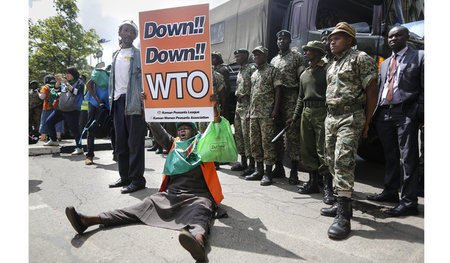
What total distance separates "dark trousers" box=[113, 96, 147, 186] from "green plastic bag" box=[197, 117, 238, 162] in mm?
1375

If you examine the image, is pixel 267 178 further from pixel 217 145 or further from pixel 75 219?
pixel 75 219

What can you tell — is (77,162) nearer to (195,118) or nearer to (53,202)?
(53,202)

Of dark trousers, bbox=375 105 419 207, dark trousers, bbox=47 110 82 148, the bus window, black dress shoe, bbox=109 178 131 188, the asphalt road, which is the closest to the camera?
the asphalt road

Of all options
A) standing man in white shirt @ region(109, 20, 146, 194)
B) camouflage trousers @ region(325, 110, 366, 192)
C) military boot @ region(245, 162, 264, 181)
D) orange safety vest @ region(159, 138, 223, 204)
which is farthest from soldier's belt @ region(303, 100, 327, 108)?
standing man in white shirt @ region(109, 20, 146, 194)

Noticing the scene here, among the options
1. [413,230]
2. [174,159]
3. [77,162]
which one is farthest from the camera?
[77,162]

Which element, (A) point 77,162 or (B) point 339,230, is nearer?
(B) point 339,230

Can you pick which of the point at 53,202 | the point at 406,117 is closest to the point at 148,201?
the point at 53,202

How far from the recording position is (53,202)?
3414mm

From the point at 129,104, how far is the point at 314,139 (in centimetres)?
247

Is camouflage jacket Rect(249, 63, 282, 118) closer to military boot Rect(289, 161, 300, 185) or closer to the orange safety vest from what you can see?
military boot Rect(289, 161, 300, 185)

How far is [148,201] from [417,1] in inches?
265

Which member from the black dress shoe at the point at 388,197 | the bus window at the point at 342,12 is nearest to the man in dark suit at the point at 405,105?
the black dress shoe at the point at 388,197

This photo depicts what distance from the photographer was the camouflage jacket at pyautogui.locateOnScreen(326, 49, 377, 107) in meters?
2.71

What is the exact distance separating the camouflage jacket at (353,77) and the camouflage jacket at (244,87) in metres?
2.10
